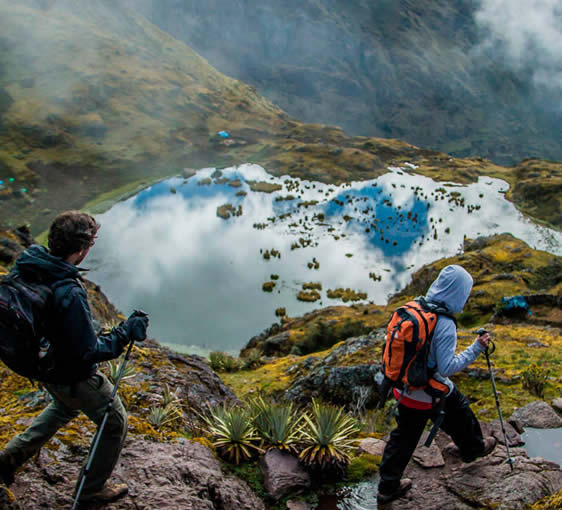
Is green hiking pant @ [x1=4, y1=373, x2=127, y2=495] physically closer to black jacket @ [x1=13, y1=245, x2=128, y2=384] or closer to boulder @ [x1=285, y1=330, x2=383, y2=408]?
black jacket @ [x1=13, y1=245, x2=128, y2=384]

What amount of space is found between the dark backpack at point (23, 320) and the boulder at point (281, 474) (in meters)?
3.58

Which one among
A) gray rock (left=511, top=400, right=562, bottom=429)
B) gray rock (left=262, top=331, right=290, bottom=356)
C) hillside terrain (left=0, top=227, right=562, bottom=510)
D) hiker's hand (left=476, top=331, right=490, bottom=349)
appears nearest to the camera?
hiker's hand (left=476, top=331, right=490, bottom=349)

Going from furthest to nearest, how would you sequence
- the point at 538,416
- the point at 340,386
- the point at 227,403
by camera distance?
the point at 340,386, the point at 227,403, the point at 538,416

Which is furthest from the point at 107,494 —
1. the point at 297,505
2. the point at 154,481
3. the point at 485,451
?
the point at 485,451

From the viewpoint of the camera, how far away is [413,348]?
13.7ft

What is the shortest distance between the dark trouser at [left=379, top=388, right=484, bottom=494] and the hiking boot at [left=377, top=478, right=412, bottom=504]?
5 centimetres

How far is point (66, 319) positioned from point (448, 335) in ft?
12.6

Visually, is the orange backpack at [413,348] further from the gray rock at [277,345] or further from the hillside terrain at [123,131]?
the hillside terrain at [123,131]

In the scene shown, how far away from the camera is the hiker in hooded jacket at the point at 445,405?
13.7 feet

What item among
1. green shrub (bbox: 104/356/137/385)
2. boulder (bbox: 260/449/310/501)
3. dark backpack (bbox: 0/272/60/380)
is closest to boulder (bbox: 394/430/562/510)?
boulder (bbox: 260/449/310/501)

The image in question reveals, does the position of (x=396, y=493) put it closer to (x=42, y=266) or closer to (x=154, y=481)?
(x=154, y=481)

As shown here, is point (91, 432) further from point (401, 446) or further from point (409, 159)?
point (409, 159)

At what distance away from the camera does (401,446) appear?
4703 millimetres

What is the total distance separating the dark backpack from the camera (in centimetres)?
291
